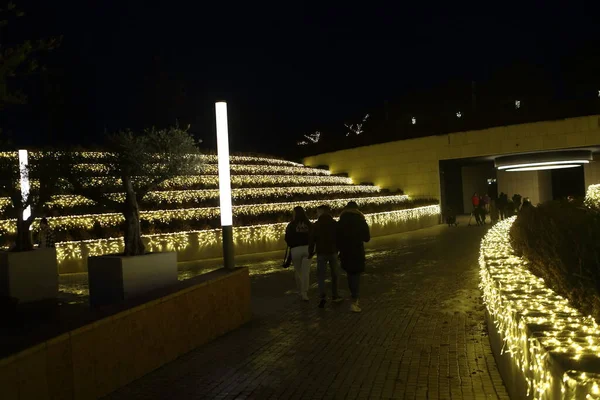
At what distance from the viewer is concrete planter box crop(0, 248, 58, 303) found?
32.7ft

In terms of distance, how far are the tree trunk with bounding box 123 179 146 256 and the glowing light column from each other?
151 centimetres

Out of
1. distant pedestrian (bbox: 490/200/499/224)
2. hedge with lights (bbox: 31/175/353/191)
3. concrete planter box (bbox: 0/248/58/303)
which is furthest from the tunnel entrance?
concrete planter box (bbox: 0/248/58/303)

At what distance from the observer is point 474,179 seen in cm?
3978

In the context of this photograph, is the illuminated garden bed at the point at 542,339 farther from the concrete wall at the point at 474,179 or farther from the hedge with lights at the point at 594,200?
the concrete wall at the point at 474,179

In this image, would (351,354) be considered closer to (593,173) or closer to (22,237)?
(22,237)

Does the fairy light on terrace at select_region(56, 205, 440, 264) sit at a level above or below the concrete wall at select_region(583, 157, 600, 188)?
below

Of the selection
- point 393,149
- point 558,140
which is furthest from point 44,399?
point 393,149

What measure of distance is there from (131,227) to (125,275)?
105 centimetres

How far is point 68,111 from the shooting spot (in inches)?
1334

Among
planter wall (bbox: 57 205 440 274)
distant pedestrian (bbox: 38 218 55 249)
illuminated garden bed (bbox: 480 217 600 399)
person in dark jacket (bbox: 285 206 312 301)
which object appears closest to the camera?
illuminated garden bed (bbox: 480 217 600 399)

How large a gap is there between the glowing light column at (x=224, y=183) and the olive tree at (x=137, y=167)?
155cm

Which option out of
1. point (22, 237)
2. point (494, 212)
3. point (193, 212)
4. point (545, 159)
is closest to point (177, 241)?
point (193, 212)

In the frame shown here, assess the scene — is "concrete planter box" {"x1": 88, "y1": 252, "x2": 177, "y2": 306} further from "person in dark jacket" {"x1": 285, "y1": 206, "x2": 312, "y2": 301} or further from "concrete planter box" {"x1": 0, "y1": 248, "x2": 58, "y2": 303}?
"person in dark jacket" {"x1": 285, "y1": 206, "x2": 312, "y2": 301}

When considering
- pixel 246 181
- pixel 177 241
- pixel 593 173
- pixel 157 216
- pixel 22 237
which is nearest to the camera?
pixel 22 237
